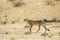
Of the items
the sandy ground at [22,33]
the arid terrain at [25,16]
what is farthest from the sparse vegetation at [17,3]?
the sandy ground at [22,33]

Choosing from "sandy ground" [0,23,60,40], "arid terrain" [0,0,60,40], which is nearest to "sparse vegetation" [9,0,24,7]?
"arid terrain" [0,0,60,40]

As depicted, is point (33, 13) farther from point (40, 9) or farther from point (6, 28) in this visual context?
point (6, 28)

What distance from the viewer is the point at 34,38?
142cm

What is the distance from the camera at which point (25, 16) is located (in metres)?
1.43

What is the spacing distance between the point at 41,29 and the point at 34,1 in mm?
253

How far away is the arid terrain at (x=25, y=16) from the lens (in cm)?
142

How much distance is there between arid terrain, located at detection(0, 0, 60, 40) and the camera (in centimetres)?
142

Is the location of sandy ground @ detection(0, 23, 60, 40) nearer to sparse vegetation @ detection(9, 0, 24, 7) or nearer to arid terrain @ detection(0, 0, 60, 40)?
arid terrain @ detection(0, 0, 60, 40)

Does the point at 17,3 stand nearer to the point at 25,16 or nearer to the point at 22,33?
the point at 25,16

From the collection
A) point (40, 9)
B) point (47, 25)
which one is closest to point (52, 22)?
point (47, 25)

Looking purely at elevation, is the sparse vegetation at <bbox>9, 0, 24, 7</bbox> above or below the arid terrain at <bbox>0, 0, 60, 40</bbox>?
above

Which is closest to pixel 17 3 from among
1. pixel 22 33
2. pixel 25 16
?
pixel 25 16

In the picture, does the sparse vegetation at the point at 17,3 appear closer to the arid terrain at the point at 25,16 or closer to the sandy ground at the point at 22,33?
the arid terrain at the point at 25,16

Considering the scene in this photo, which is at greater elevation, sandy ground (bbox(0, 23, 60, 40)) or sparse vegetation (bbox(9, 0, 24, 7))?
sparse vegetation (bbox(9, 0, 24, 7))
